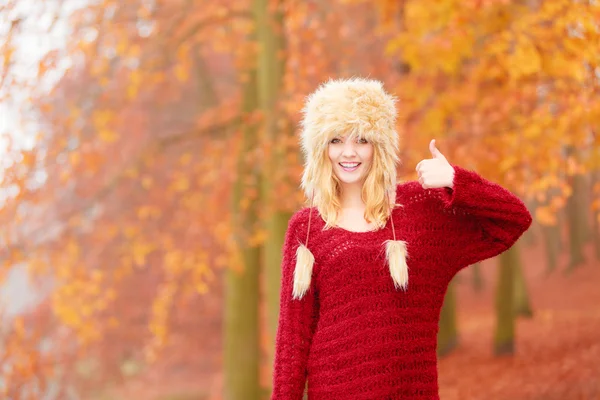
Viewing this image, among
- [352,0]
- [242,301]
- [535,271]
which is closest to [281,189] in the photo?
[352,0]

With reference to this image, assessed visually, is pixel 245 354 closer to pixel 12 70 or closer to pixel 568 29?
pixel 12 70

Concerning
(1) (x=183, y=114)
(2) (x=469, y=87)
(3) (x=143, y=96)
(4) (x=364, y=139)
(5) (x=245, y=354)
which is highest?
(1) (x=183, y=114)

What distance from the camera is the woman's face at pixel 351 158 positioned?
3160 millimetres

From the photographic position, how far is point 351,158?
3.17 meters

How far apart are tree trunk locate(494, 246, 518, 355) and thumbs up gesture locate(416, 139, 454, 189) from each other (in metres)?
8.31

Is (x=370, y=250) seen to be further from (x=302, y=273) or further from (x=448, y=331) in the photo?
(x=448, y=331)

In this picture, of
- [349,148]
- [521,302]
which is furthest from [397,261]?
[521,302]

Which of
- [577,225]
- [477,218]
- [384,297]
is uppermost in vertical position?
[577,225]

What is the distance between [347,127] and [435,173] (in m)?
0.38

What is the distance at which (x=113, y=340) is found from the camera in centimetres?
1539

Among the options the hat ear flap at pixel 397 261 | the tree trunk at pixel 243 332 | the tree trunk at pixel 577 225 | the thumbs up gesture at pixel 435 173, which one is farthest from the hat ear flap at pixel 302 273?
the tree trunk at pixel 577 225

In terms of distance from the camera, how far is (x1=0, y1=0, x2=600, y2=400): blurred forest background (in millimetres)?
6457

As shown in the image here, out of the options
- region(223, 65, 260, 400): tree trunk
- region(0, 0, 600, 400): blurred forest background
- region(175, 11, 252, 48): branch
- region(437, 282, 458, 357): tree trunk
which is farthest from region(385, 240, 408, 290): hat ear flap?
region(437, 282, 458, 357): tree trunk

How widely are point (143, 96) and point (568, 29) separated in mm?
8529
